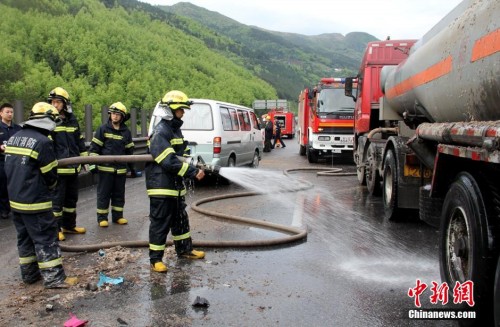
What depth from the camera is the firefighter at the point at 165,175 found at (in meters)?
4.79

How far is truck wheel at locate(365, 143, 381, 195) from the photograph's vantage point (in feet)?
29.8

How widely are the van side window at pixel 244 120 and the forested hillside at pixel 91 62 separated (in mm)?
23202

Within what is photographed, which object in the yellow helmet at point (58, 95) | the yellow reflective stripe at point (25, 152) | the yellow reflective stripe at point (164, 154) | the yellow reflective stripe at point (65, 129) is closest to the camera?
the yellow reflective stripe at point (25, 152)

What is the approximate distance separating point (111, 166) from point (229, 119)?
177 inches

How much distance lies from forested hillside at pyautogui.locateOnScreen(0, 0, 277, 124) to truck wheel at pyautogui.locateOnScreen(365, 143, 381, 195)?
2744cm

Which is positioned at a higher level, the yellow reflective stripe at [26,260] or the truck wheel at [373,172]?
the truck wheel at [373,172]

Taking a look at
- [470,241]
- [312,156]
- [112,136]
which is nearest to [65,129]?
[112,136]

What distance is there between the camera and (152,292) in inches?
167

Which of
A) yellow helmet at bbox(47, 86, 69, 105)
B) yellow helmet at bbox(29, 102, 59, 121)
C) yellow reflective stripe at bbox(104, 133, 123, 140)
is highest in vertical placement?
yellow helmet at bbox(47, 86, 69, 105)

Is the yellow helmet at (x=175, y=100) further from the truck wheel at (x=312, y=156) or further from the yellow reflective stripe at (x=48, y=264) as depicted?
the truck wheel at (x=312, y=156)

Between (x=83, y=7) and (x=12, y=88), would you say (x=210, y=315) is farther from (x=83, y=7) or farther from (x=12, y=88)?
(x=83, y=7)

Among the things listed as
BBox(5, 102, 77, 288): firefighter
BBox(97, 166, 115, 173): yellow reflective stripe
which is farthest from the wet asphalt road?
BBox(97, 166, 115, 173): yellow reflective stripe

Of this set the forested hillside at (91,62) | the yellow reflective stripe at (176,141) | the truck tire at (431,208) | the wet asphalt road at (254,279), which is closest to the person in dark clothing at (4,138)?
the wet asphalt road at (254,279)

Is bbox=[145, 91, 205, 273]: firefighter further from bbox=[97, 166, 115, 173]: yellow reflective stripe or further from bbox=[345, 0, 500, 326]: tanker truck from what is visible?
bbox=[345, 0, 500, 326]: tanker truck
